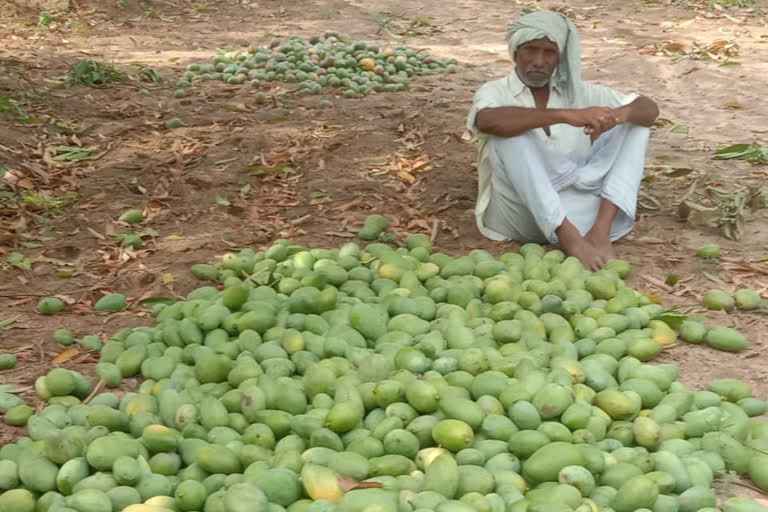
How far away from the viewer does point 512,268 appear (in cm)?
357

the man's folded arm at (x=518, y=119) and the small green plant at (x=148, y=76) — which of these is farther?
the small green plant at (x=148, y=76)

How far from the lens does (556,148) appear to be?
162 inches

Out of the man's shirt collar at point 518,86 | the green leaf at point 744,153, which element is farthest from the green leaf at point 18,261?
the green leaf at point 744,153

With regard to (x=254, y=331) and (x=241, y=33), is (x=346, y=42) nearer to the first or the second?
(x=241, y=33)

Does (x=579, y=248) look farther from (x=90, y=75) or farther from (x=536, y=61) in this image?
(x=90, y=75)

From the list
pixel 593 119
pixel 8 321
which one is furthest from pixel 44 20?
pixel 593 119

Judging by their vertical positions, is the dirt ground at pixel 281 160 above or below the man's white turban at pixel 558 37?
below

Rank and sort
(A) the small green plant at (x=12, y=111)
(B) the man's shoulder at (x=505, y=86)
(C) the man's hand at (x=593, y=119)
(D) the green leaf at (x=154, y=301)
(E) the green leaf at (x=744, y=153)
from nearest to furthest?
(D) the green leaf at (x=154, y=301) < (C) the man's hand at (x=593, y=119) < (B) the man's shoulder at (x=505, y=86) < (E) the green leaf at (x=744, y=153) < (A) the small green plant at (x=12, y=111)

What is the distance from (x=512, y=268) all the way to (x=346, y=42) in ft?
16.0

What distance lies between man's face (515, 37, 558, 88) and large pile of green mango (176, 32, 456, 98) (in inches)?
109

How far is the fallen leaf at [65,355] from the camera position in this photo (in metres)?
3.22

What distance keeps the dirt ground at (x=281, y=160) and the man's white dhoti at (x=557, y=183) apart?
0.18 meters

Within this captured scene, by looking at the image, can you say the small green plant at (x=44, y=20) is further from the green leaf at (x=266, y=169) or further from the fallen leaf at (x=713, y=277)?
the fallen leaf at (x=713, y=277)

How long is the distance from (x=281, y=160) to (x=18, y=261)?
1707 mm
